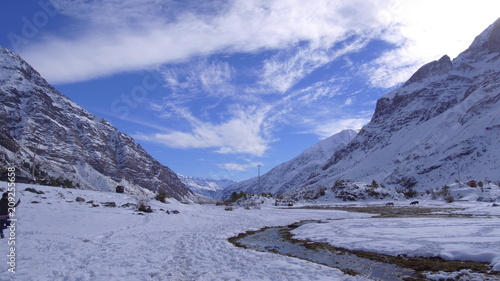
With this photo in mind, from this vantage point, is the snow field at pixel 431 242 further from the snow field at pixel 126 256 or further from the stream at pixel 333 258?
the snow field at pixel 126 256

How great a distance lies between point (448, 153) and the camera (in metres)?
128

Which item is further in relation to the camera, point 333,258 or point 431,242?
point 431,242

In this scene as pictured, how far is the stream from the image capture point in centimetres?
1100

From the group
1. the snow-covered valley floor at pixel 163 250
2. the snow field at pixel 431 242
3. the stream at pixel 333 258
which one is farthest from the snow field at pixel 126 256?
the snow field at pixel 431 242

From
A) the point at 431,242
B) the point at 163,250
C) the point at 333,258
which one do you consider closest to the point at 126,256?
the point at 163,250

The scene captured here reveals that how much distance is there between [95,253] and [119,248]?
59.5 inches

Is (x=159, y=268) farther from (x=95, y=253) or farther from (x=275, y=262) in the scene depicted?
(x=275, y=262)

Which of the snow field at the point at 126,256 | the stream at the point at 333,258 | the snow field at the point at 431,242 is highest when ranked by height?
the snow field at the point at 126,256

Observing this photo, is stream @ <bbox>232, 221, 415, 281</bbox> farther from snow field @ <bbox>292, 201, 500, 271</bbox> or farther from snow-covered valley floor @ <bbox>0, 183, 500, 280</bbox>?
snow field @ <bbox>292, 201, 500, 271</bbox>

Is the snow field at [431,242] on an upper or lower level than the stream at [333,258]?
upper

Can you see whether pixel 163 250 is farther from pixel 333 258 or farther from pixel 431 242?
pixel 431 242

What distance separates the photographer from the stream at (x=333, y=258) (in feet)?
36.1

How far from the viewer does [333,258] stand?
13789 millimetres

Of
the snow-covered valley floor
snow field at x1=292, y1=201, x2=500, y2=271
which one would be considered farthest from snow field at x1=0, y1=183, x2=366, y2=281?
snow field at x1=292, y1=201, x2=500, y2=271
